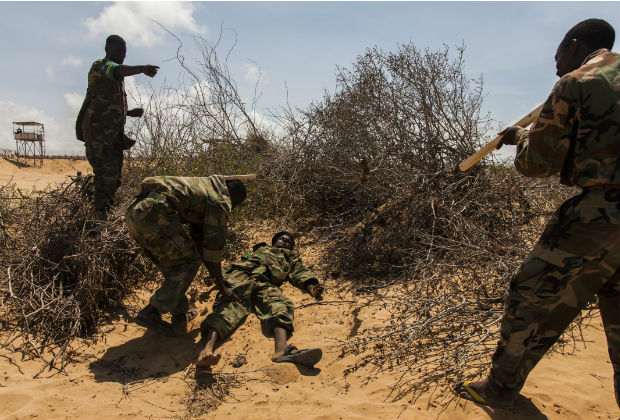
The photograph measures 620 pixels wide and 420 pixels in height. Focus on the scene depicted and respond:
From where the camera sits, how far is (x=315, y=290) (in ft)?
13.0

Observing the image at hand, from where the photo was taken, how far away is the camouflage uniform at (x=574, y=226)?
1722 millimetres

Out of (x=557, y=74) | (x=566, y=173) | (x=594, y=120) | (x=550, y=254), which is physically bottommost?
(x=550, y=254)

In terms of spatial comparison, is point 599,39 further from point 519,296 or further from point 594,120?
point 519,296

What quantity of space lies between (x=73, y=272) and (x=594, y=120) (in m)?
3.78

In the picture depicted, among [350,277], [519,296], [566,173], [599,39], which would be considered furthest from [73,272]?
[599,39]

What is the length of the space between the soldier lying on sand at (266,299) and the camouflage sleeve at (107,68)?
2170 millimetres

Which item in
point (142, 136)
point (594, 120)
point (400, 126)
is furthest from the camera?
point (142, 136)

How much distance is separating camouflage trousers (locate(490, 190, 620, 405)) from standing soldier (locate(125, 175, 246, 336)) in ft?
6.56

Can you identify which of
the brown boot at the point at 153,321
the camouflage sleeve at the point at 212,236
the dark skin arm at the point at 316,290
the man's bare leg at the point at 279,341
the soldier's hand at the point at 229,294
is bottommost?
the man's bare leg at the point at 279,341

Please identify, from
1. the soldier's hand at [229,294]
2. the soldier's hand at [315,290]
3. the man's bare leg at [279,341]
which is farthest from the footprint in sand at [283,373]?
the soldier's hand at [315,290]

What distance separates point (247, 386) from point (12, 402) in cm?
132

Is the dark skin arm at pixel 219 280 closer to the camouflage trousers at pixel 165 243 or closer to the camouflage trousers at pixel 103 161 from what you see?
the camouflage trousers at pixel 165 243

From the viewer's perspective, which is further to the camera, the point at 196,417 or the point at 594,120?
the point at 196,417

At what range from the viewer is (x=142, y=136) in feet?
22.5
